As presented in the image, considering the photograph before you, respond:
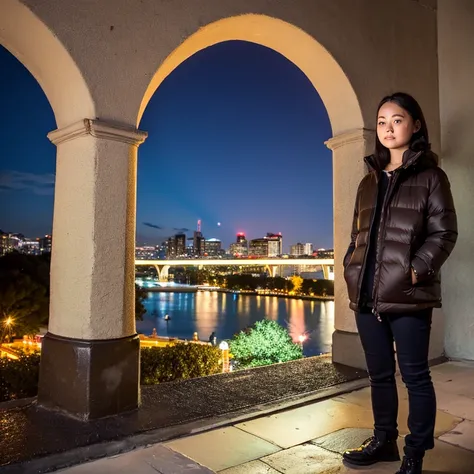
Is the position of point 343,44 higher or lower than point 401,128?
higher

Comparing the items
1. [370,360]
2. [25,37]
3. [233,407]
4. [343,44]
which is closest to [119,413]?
[233,407]

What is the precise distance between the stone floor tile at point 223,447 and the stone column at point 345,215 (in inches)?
68.5

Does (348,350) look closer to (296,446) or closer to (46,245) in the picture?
(296,446)

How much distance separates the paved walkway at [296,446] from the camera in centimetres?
214

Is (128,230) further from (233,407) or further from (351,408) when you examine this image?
(351,408)

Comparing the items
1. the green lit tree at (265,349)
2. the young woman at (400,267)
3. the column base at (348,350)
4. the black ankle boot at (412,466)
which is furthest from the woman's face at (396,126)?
the green lit tree at (265,349)

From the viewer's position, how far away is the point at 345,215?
13.6ft

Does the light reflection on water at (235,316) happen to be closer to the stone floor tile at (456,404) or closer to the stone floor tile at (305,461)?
the stone floor tile at (456,404)

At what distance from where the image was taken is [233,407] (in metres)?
2.95

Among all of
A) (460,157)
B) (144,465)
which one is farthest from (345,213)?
(144,465)

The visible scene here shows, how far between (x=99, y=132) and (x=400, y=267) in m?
1.91

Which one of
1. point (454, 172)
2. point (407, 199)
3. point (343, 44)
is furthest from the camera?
point (454, 172)

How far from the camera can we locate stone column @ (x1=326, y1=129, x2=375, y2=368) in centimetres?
407

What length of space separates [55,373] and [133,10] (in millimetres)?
2270
